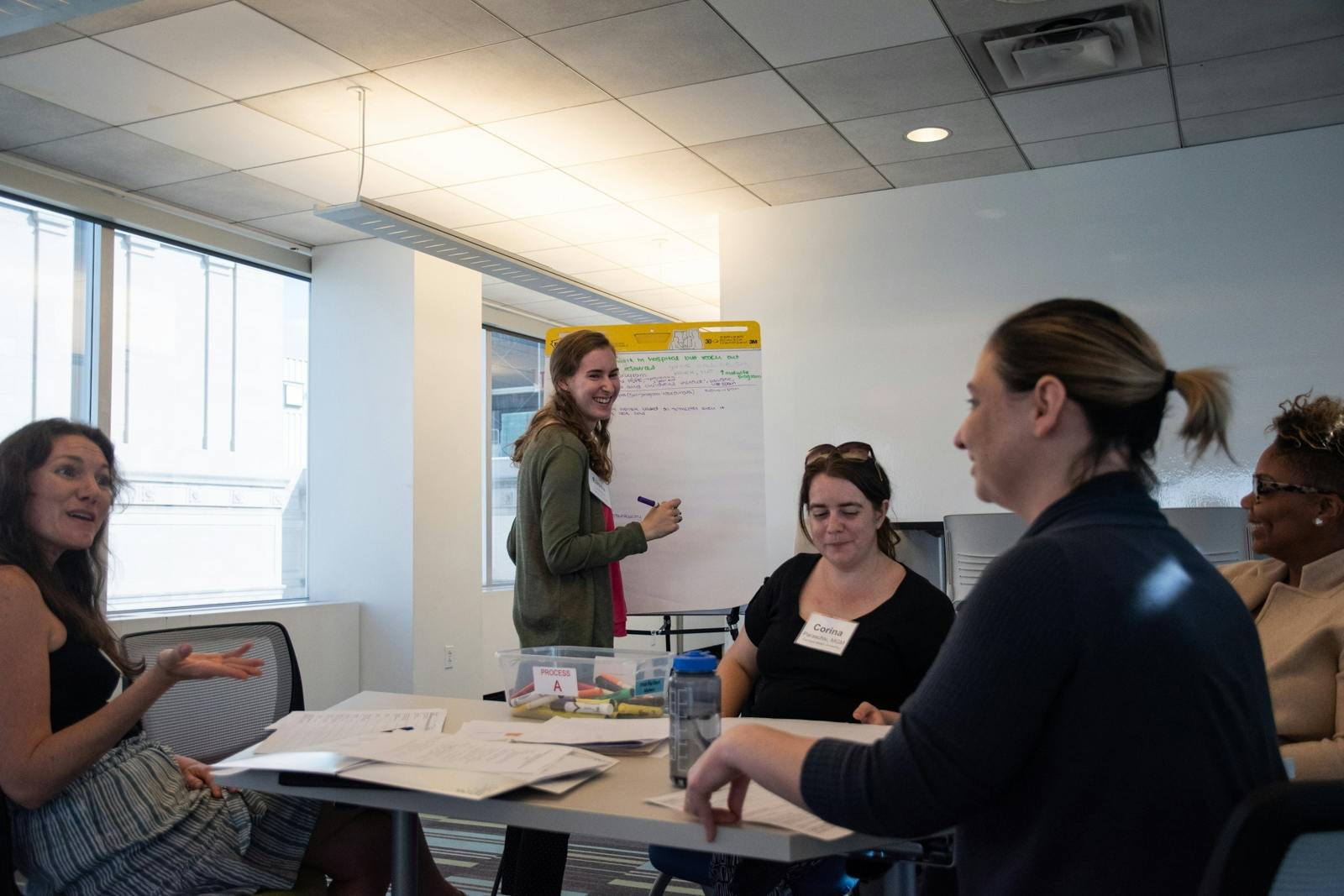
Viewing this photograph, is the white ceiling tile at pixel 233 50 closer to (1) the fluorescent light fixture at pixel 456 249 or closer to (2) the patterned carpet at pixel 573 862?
(1) the fluorescent light fixture at pixel 456 249

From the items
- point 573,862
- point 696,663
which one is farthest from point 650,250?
point 696,663

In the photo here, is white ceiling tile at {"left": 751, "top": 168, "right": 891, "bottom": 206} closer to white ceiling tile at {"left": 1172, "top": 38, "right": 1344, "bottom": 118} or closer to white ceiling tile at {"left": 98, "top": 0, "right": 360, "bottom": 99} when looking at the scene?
white ceiling tile at {"left": 1172, "top": 38, "right": 1344, "bottom": 118}

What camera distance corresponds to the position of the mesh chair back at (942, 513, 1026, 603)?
3750 millimetres

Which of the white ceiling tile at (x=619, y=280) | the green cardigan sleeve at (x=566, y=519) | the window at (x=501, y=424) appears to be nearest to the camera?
the green cardigan sleeve at (x=566, y=519)

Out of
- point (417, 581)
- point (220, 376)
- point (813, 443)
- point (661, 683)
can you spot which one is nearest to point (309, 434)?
point (220, 376)

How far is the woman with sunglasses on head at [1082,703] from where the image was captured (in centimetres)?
98

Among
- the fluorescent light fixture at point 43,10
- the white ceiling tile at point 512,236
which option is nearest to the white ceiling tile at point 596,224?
the white ceiling tile at point 512,236

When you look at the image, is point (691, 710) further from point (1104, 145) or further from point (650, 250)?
point (650, 250)

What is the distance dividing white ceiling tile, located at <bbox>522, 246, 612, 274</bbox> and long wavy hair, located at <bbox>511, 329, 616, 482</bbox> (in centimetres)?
332

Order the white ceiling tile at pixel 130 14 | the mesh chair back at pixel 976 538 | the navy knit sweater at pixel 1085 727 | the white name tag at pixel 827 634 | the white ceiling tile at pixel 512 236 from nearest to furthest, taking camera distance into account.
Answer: the navy knit sweater at pixel 1085 727
the white name tag at pixel 827 634
the white ceiling tile at pixel 130 14
the mesh chair back at pixel 976 538
the white ceiling tile at pixel 512 236

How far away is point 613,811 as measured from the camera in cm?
141

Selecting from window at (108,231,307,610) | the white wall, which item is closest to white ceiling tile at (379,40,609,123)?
the white wall

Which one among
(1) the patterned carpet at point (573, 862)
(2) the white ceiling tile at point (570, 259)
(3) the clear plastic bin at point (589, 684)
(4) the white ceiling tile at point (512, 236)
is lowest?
(1) the patterned carpet at point (573, 862)

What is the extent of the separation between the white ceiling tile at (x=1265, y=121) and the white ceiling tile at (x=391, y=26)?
294cm
